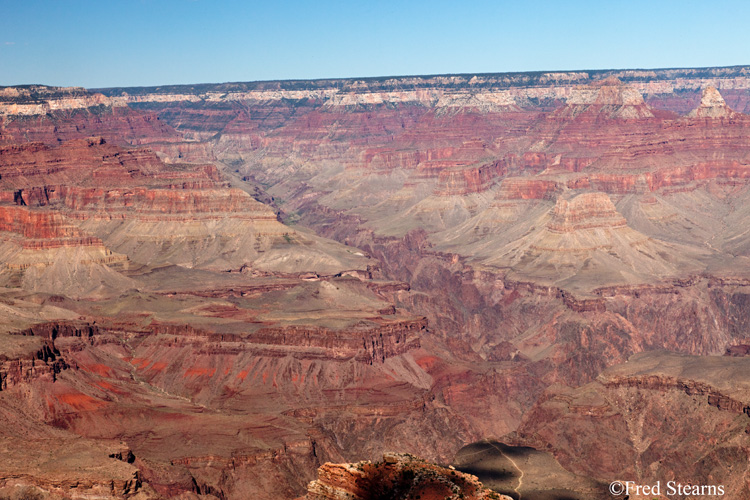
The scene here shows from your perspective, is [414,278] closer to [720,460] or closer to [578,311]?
[578,311]

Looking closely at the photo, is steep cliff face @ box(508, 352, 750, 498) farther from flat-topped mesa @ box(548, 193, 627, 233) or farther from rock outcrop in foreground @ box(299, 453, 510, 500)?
flat-topped mesa @ box(548, 193, 627, 233)

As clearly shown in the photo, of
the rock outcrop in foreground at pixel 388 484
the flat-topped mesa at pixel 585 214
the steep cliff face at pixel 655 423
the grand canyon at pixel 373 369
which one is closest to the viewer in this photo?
the rock outcrop in foreground at pixel 388 484

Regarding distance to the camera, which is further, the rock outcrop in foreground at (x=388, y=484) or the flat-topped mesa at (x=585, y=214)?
the flat-topped mesa at (x=585, y=214)

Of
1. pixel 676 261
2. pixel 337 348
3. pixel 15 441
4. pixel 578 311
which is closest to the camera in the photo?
pixel 15 441

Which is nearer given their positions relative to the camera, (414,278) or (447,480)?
(447,480)

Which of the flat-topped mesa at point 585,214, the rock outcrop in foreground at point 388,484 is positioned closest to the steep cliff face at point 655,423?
the rock outcrop in foreground at point 388,484

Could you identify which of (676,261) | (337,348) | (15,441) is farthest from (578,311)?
(15,441)

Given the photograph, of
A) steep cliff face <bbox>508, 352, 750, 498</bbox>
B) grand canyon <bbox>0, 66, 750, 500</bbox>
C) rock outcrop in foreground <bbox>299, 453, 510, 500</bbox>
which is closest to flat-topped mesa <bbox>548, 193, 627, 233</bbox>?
grand canyon <bbox>0, 66, 750, 500</bbox>

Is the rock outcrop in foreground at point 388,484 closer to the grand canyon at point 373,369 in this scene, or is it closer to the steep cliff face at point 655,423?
the grand canyon at point 373,369
